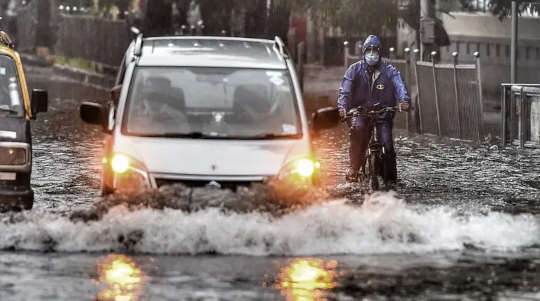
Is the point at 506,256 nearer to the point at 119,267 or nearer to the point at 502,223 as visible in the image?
the point at 502,223

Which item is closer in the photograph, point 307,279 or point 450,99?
point 307,279

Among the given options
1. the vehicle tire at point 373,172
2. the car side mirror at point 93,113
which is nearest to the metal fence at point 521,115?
the vehicle tire at point 373,172

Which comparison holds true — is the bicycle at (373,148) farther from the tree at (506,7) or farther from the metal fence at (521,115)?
the tree at (506,7)

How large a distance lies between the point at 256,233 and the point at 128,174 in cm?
100

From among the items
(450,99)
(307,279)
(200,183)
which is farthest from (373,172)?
(450,99)

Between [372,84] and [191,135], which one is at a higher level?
[191,135]

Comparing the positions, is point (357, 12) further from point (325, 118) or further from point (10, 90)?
point (325, 118)

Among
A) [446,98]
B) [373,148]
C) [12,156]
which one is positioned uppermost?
[12,156]

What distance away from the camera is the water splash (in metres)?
12.2

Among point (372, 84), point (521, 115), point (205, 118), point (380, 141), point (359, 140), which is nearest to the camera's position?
point (205, 118)

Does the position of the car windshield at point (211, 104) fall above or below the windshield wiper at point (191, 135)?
above

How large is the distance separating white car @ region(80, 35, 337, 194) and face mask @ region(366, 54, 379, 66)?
322 centimetres

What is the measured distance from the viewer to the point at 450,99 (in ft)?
84.0

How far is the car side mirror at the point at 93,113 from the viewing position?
43.4ft
